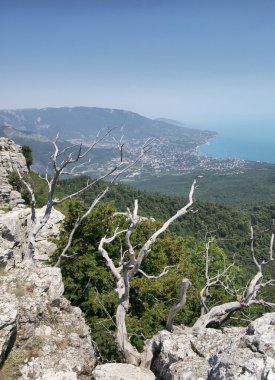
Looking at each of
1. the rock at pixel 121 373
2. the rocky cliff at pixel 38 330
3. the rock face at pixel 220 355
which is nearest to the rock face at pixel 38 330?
the rocky cliff at pixel 38 330

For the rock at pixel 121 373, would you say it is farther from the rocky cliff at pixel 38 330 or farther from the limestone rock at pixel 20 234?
the limestone rock at pixel 20 234

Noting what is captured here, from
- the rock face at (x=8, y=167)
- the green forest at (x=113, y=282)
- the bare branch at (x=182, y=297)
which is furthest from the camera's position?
the rock face at (x=8, y=167)

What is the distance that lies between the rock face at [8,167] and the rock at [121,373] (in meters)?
28.6

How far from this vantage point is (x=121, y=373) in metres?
8.84

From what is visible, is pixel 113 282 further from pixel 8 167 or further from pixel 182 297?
pixel 8 167

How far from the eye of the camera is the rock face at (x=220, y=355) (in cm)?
625

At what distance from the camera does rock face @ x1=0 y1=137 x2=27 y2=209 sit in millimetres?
37344

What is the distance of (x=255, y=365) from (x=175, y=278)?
15.2 metres

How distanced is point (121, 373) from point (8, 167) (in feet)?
129

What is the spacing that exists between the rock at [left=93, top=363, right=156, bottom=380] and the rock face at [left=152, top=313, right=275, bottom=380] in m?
0.38

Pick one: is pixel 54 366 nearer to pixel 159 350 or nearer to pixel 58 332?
pixel 58 332

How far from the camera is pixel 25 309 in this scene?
32.3ft

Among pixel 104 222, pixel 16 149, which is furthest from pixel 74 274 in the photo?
pixel 16 149

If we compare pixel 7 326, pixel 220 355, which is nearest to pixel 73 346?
pixel 7 326
